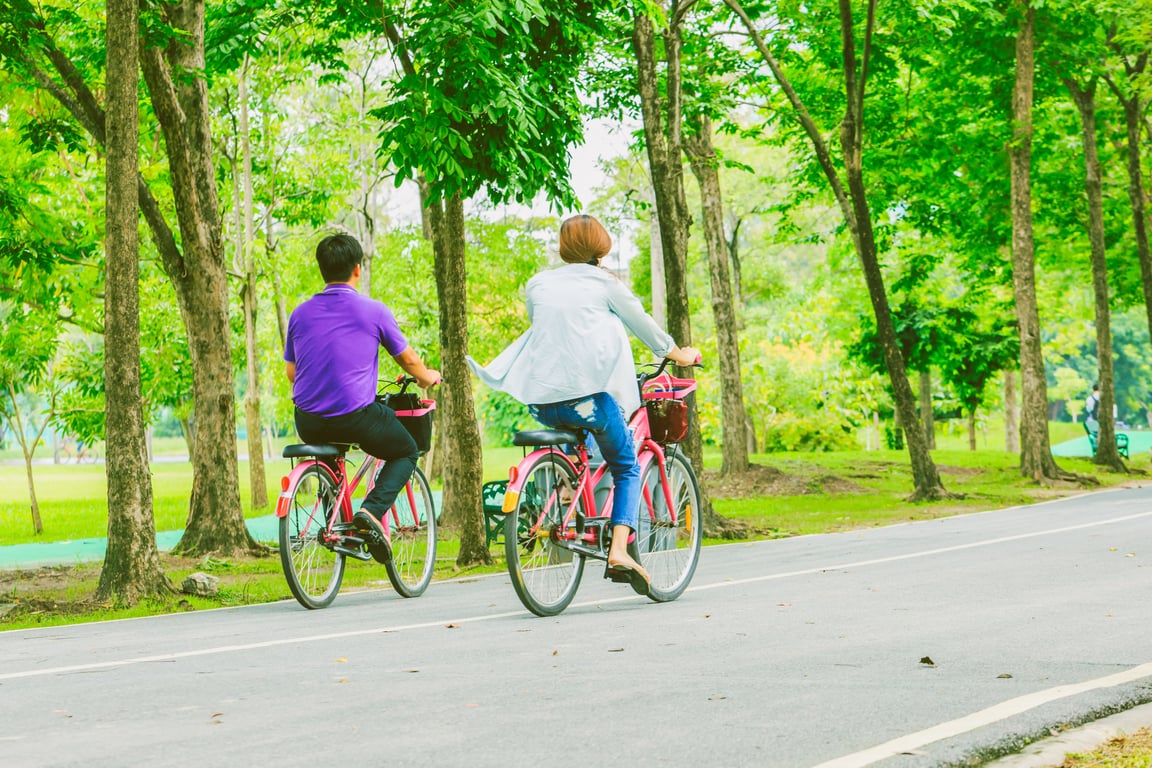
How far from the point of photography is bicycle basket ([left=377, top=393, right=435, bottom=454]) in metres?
8.85

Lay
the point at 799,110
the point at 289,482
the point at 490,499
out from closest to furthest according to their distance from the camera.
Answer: the point at 289,482
the point at 490,499
the point at 799,110

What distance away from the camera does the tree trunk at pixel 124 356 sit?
9.53 m

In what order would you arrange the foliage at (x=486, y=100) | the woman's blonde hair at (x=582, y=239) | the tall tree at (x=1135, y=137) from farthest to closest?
the tall tree at (x=1135, y=137)
the foliage at (x=486, y=100)
the woman's blonde hair at (x=582, y=239)

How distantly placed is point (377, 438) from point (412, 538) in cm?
103

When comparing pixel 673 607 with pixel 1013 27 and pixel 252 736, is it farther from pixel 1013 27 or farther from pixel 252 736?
pixel 1013 27

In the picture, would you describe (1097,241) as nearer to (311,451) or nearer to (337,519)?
(337,519)

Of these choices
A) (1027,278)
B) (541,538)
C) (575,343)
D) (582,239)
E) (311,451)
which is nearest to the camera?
(541,538)

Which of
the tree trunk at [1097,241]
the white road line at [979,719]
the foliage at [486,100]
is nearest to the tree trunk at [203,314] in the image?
the foliage at [486,100]

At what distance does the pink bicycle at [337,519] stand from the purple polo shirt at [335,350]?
0.98ft

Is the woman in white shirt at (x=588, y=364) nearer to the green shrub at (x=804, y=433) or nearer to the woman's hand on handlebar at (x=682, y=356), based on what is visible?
the woman's hand on handlebar at (x=682, y=356)

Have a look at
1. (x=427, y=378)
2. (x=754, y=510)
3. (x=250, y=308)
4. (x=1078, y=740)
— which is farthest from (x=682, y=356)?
(x=250, y=308)

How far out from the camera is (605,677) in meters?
5.52

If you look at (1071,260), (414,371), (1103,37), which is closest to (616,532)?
(414,371)

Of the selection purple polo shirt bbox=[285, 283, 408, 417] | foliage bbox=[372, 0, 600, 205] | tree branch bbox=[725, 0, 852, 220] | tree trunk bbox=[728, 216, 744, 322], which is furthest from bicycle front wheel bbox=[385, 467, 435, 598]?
tree trunk bbox=[728, 216, 744, 322]
